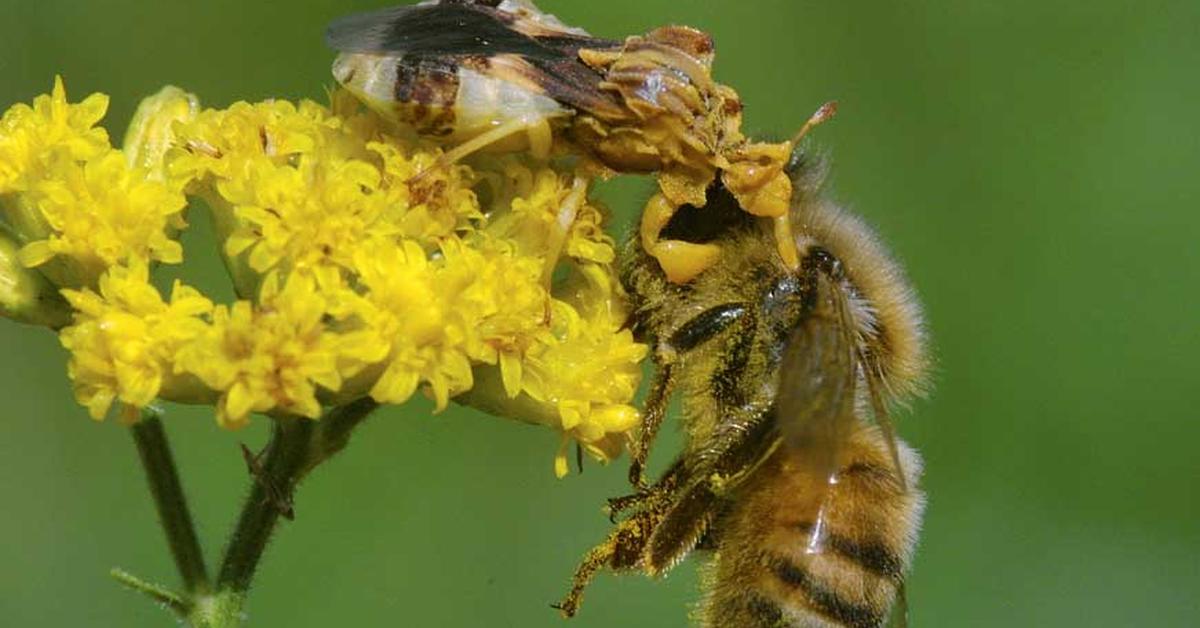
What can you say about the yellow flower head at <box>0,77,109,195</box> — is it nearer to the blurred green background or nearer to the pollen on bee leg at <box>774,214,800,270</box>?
the pollen on bee leg at <box>774,214,800,270</box>

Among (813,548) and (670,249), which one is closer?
(670,249)

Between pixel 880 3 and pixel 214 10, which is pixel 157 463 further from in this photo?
pixel 880 3

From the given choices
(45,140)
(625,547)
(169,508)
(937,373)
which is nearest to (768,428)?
(625,547)

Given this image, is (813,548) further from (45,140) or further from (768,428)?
(45,140)

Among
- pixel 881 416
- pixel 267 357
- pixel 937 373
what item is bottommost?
pixel 937 373

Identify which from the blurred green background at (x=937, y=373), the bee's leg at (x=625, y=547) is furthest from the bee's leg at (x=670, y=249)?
the blurred green background at (x=937, y=373)

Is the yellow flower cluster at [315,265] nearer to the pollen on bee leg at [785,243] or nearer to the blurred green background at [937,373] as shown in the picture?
the pollen on bee leg at [785,243]

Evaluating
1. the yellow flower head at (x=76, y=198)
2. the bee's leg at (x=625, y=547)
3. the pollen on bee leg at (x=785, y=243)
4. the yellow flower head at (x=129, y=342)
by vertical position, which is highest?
the pollen on bee leg at (x=785, y=243)

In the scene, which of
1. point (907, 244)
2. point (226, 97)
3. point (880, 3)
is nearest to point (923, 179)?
point (907, 244)
